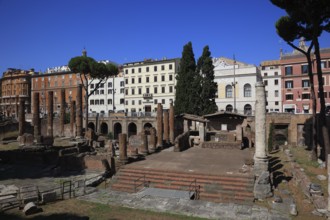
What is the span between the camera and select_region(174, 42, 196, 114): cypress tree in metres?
41.7

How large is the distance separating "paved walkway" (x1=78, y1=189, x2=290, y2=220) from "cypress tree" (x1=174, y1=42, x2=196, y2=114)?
27.8 metres

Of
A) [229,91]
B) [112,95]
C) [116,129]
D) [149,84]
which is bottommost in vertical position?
[116,129]

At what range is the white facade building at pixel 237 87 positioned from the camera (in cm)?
4988

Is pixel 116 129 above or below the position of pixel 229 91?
below

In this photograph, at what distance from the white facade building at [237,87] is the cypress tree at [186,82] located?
37.6 feet

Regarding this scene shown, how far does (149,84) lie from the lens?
6172 cm

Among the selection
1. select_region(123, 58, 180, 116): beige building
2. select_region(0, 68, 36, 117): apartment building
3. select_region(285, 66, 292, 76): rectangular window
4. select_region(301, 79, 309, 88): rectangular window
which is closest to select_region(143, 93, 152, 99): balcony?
select_region(123, 58, 180, 116): beige building

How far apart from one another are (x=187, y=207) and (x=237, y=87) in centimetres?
4105

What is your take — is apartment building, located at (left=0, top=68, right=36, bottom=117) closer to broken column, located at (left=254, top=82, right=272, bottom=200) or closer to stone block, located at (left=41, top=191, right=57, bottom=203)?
stone block, located at (left=41, top=191, right=57, bottom=203)

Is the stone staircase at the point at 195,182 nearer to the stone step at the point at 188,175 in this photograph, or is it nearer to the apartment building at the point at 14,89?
the stone step at the point at 188,175

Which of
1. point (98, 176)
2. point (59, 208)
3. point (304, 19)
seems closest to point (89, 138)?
point (98, 176)

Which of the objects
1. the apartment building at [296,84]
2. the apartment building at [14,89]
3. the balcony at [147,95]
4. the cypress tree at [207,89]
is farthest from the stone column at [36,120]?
the apartment building at [14,89]

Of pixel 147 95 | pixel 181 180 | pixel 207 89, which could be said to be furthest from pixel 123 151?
pixel 147 95

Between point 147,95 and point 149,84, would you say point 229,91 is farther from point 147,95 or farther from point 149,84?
point 147,95
